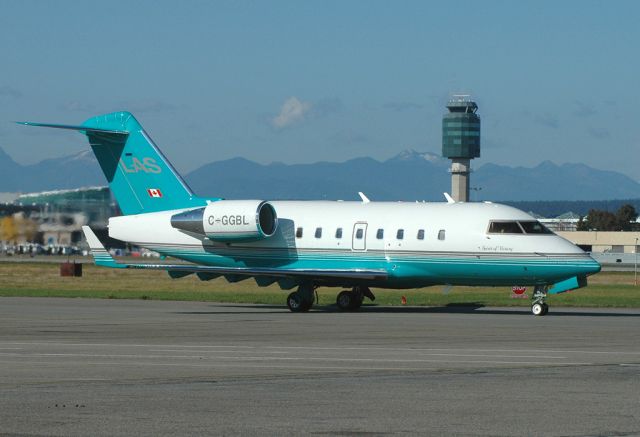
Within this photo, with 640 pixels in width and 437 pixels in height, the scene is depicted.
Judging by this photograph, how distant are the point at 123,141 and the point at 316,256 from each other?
881 cm

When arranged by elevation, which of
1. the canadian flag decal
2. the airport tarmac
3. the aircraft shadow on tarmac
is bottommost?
the aircraft shadow on tarmac

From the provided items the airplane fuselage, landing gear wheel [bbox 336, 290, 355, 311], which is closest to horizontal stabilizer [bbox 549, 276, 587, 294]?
the airplane fuselage

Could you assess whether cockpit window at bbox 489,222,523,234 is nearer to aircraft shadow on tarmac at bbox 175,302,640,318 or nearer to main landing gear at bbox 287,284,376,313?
aircraft shadow on tarmac at bbox 175,302,640,318

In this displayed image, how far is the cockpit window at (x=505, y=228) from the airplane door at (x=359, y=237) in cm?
439

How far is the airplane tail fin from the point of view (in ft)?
151

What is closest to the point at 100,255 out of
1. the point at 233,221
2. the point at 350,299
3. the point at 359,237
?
the point at 233,221

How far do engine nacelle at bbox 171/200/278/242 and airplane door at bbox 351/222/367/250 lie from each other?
3073 mm

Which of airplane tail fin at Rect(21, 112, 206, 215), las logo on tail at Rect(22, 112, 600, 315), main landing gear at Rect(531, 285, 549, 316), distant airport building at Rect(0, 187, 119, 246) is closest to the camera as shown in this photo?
main landing gear at Rect(531, 285, 549, 316)

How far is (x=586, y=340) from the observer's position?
1107 inches

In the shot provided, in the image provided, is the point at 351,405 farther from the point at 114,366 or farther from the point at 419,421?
the point at 114,366

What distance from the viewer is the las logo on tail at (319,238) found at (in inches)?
1556

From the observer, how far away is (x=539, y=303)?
3900 cm

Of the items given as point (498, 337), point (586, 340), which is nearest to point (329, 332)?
point (498, 337)

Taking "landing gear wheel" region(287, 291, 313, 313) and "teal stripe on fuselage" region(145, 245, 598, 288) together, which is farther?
"landing gear wheel" region(287, 291, 313, 313)
